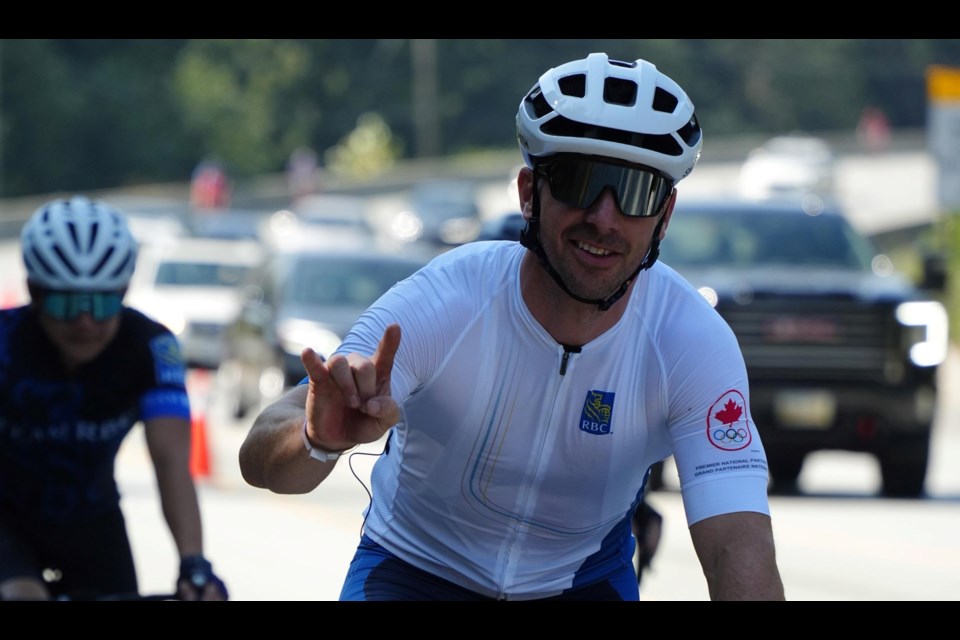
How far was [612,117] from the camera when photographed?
388cm

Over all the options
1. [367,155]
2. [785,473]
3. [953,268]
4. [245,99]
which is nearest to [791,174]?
[367,155]

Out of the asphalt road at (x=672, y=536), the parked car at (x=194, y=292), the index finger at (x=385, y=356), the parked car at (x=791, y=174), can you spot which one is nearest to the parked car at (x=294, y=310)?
the asphalt road at (x=672, y=536)

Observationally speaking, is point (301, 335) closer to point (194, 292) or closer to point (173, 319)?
point (173, 319)

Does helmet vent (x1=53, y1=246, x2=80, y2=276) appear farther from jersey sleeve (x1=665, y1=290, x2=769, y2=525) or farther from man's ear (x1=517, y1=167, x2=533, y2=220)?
jersey sleeve (x1=665, y1=290, x2=769, y2=525)

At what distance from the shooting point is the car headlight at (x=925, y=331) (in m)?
13.6

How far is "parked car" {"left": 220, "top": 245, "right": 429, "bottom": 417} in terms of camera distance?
1795cm

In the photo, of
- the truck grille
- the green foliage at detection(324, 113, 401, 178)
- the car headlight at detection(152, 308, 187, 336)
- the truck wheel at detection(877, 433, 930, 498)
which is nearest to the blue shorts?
the truck grille

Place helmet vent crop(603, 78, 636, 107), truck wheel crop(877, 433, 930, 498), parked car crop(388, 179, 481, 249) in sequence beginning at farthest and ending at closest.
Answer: parked car crop(388, 179, 481, 249)
truck wheel crop(877, 433, 930, 498)
helmet vent crop(603, 78, 636, 107)

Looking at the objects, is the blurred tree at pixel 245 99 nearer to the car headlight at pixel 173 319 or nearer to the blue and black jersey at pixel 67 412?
the car headlight at pixel 173 319

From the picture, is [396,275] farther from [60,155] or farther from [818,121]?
[818,121]

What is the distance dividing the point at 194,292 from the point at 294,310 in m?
9.70

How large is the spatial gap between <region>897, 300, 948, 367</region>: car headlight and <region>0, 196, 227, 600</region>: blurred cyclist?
30.4 ft
